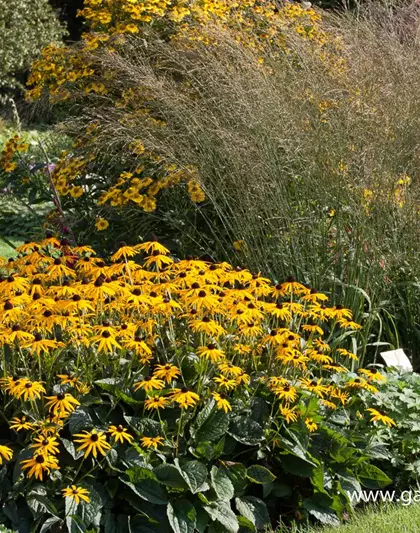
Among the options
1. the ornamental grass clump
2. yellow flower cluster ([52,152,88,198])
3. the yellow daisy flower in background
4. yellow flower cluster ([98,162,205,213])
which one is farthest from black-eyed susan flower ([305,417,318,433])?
yellow flower cluster ([52,152,88,198])

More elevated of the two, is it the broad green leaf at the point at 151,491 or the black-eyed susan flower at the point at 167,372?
the black-eyed susan flower at the point at 167,372

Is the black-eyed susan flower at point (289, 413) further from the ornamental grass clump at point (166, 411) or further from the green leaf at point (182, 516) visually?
the green leaf at point (182, 516)

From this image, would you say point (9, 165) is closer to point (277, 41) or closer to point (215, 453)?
point (277, 41)

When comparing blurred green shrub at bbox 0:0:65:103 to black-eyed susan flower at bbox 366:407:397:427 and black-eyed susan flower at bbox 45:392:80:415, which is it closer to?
black-eyed susan flower at bbox 366:407:397:427

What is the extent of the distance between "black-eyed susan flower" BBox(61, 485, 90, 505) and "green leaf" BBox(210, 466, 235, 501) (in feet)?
1.38

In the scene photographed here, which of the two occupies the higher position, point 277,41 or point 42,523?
point 277,41

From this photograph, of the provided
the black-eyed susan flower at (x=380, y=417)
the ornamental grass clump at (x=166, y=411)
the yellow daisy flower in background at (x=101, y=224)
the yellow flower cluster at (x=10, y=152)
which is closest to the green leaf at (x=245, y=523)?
the ornamental grass clump at (x=166, y=411)

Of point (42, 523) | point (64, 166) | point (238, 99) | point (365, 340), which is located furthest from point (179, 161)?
point (42, 523)

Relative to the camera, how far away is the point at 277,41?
5621 mm

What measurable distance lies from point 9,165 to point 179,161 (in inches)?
44.3

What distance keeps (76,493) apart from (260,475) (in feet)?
2.17

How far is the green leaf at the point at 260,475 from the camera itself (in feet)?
10.7

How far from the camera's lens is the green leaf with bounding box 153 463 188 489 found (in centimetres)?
308

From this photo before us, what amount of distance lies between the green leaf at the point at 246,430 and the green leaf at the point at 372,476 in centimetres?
44
